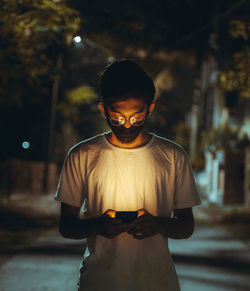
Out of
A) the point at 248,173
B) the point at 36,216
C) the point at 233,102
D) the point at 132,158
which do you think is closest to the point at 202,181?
the point at 233,102

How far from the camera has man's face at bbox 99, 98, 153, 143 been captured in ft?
6.87

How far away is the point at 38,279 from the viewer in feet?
19.3

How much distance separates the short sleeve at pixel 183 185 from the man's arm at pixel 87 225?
0.36 metres

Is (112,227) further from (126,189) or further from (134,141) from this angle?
(134,141)

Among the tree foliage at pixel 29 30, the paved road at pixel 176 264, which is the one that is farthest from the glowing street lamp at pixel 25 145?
the paved road at pixel 176 264

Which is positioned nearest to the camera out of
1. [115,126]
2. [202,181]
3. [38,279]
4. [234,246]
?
[115,126]

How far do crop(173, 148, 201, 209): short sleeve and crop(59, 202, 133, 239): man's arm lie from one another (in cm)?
36

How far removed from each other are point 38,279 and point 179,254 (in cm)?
283

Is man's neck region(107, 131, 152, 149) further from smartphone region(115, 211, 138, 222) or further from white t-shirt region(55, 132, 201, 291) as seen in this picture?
smartphone region(115, 211, 138, 222)

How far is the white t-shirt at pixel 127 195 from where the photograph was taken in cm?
203

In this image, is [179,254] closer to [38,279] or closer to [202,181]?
[38,279]

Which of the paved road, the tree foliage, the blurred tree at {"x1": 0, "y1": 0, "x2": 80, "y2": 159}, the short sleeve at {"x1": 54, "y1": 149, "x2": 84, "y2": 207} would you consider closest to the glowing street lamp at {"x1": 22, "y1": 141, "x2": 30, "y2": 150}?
the blurred tree at {"x1": 0, "y1": 0, "x2": 80, "y2": 159}

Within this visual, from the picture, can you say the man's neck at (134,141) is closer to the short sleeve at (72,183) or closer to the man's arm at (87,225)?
the short sleeve at (72,183)

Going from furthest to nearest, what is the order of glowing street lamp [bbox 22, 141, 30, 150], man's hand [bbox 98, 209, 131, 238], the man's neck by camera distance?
glowing street lamp [bbox 22, 141, 30, 150]
the man's neck
man's hand [bbox 98, 209, 131, 238]
